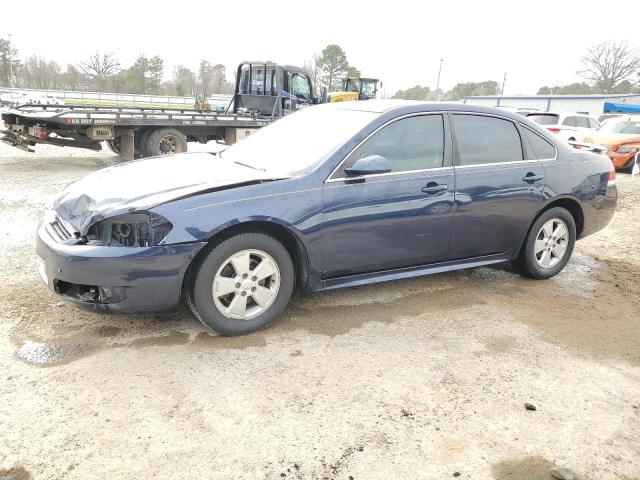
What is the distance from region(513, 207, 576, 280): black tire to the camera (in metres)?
4.76

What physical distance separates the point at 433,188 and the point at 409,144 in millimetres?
388

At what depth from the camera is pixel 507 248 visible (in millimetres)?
4652

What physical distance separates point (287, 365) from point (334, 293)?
1308 mm

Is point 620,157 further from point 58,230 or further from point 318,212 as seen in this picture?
point 58,230

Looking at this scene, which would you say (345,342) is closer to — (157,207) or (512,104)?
(157,207)

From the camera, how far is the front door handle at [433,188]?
4.02m

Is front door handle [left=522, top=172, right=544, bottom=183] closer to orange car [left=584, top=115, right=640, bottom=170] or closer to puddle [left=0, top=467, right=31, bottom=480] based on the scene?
puddle [left=0, top=467, right=31, bottom=480]

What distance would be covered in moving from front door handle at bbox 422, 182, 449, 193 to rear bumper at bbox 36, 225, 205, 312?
1777mm

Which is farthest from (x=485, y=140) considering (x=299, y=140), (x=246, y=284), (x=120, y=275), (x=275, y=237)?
(x=120, y=275)

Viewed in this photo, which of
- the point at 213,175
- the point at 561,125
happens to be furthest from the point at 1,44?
the point at 213,175

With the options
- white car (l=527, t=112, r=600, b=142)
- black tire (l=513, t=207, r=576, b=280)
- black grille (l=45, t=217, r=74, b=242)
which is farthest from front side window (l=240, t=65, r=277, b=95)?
black grille (l=45, t=217, r=74, b=242)

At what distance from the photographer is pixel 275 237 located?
3617 millimetres

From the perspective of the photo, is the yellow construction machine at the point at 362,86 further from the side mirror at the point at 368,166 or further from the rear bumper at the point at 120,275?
the rear bumper at the point at 120,275

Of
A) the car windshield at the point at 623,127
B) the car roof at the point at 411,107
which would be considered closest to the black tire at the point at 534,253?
the car roof at the point at 411,107
